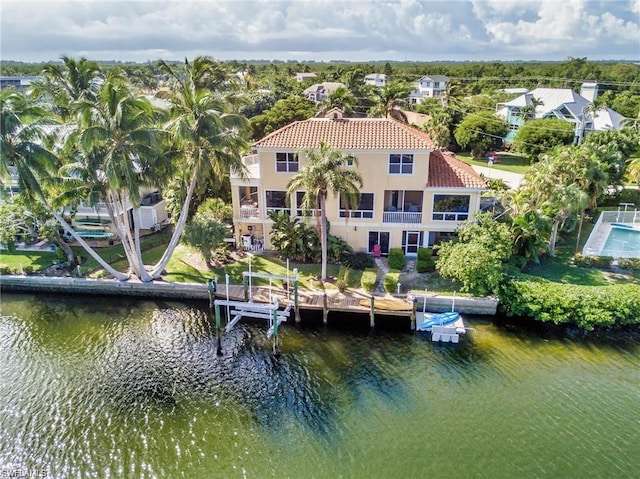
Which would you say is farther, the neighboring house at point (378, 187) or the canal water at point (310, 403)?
the neighboring house at point (378, 187)

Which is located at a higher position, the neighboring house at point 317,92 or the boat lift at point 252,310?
the neighboring house at point 317,92

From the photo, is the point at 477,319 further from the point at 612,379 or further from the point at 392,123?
the point at 392,123

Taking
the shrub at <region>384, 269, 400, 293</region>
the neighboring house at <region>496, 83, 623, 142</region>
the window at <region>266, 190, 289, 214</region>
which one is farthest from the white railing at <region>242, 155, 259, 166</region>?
the neighboring house at <region>496, 83, 623, 142</region>

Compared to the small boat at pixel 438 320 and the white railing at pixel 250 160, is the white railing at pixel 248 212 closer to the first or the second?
the white railing at pixel 250 160

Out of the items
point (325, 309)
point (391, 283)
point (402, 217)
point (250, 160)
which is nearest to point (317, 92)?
point (250, 160)

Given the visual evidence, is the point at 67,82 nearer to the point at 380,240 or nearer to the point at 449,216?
the point at 380,240

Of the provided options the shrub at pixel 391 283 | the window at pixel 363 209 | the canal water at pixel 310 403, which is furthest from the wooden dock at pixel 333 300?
the window at pixel 363 209
